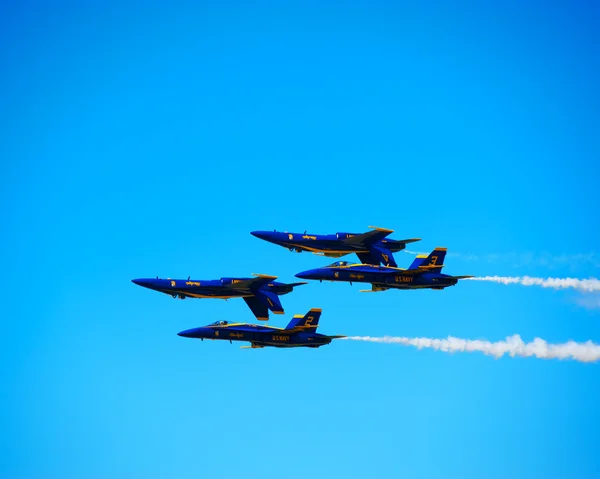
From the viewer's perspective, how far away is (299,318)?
126250mm

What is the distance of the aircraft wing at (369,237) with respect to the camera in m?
128

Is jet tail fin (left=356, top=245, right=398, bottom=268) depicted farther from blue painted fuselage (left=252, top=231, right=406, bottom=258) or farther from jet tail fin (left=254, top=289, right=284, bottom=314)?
jet tail fin (left=254, top=289, right=284, bottom=314)

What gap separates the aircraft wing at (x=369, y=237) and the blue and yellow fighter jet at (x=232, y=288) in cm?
887

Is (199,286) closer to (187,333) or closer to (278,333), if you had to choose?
(187,333)

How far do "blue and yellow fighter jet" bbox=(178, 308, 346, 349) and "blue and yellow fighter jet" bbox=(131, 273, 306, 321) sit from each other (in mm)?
4197

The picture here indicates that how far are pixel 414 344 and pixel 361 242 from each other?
1492 centimetres

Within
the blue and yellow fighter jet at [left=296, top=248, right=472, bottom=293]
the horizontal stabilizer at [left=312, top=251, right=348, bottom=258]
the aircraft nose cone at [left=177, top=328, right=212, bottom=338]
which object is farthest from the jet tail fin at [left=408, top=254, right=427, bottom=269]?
the aircraft nose cone at [left=177, top=328, right=212, bottom=338]

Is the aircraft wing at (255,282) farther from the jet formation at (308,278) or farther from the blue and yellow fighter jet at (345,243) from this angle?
the blue and yellow fighter jet at (345,243)

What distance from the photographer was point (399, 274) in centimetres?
12456

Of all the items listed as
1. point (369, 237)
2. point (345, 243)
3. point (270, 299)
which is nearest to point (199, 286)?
point (270, 299)

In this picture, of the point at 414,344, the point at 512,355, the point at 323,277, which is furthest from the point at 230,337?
the point at 512,355

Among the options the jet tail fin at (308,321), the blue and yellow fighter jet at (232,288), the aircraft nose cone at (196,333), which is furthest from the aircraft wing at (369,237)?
the aircraft nose cone at (196,333)

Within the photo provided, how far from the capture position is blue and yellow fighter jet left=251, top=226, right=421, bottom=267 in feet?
425

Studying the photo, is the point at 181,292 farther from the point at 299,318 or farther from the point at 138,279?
the point at 299,318
